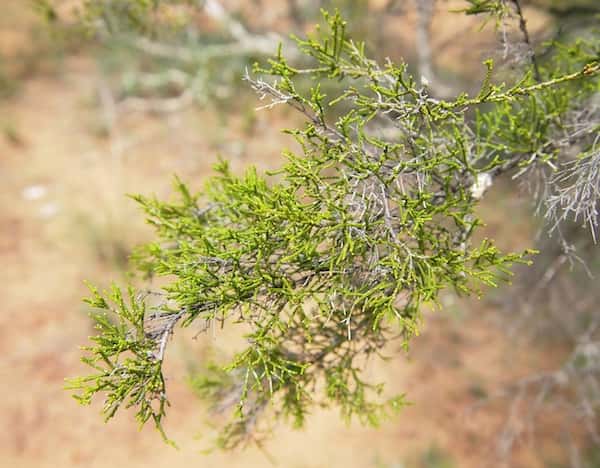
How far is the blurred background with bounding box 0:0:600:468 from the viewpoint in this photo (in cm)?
434

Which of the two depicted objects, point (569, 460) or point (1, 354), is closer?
point (569, 460)

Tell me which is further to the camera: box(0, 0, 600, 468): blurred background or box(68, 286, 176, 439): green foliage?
box(0, 0, 600, 468): blurred background

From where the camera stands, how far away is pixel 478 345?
6.14 metres

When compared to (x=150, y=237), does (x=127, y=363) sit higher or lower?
higher

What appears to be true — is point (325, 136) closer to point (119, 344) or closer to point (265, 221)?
point (265, 221)

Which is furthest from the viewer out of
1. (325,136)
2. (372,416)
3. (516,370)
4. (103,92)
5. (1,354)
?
(103,92)

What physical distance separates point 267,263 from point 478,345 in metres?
5.31

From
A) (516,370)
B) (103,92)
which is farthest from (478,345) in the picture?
(103,92)

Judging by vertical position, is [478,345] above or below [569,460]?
above

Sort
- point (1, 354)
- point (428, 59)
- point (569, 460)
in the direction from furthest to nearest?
point (1, 354) → point (569, 460) → point (428, 59)

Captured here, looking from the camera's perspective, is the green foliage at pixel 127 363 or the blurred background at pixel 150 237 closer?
the green foliage at pixel 127 363

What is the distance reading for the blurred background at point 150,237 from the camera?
14.3ft

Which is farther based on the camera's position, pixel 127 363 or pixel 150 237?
pixel 150 237

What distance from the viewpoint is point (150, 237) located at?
6758 millimetres
